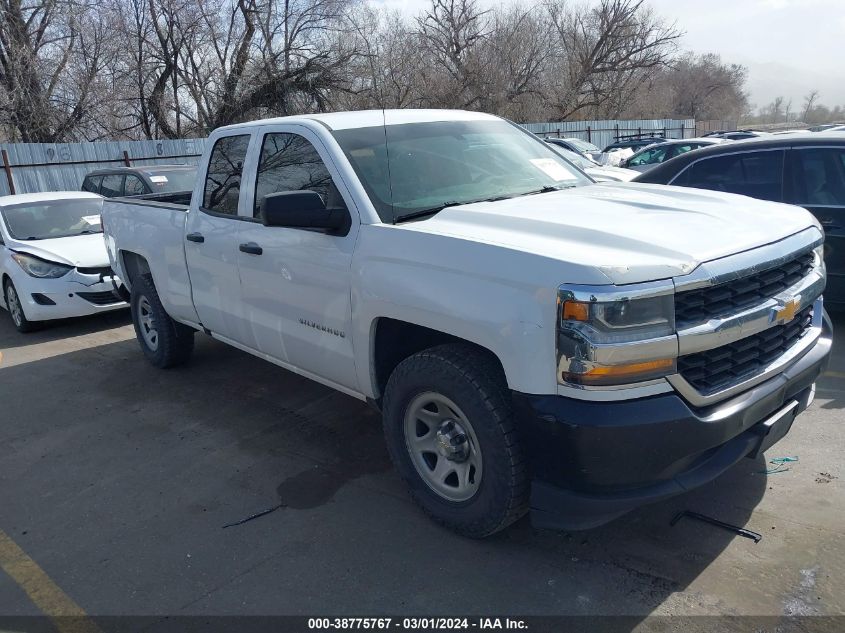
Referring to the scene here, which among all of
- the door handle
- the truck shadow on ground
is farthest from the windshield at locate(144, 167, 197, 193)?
the door handle

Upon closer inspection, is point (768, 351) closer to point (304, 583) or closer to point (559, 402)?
point (559, 402)

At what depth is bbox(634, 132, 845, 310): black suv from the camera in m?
5.88

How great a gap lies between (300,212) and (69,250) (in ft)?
19.7

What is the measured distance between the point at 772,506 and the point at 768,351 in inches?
34.6

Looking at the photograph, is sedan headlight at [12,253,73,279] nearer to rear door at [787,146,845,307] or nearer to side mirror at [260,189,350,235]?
side mirror at [260,189,350,235]

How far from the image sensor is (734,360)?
2.99 metres

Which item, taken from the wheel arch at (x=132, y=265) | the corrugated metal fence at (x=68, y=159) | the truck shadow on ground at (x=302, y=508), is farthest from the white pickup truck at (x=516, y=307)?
the corrugated metal fence at (x=68, y=159)

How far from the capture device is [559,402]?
109 inches

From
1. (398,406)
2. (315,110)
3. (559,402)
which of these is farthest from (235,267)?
(315,110)

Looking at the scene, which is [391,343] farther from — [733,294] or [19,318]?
[19,318]

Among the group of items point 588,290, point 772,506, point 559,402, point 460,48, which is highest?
point 460,48

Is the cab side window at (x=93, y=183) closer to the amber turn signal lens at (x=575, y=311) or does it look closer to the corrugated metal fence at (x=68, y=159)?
the corrugated metal fence at (x=68, y=159)

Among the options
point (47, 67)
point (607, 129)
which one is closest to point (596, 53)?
point (607, 129)

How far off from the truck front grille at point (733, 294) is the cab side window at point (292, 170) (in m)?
1.86
